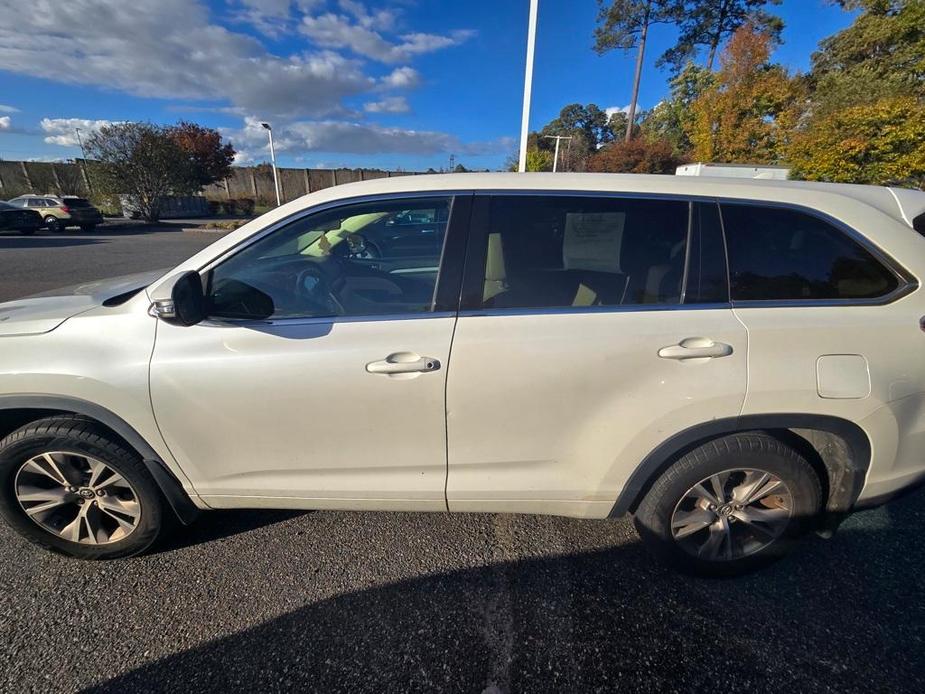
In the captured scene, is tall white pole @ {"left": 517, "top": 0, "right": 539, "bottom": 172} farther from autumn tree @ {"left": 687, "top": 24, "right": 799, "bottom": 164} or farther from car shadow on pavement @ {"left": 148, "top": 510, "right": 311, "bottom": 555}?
autumn tree @ {"left": 687, "top": 24, "right": 799, "bottom": 164}

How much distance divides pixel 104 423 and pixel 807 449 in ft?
10.0

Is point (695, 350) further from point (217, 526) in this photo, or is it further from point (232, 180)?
point (232, 180)

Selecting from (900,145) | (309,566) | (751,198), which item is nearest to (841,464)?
(751,198)

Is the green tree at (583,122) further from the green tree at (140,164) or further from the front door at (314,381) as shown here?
the front door at (314,381)

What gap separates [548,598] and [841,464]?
1393 mm

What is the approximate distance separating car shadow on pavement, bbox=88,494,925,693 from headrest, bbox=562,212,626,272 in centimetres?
145

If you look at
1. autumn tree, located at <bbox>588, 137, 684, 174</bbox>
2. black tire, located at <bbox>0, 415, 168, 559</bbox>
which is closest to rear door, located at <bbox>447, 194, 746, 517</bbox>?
black tire, located at <bbox>0, 415, 168, 559</bbox>

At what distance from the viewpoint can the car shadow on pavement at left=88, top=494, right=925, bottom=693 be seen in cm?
159

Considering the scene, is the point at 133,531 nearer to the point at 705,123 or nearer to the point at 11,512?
the point at 11,512

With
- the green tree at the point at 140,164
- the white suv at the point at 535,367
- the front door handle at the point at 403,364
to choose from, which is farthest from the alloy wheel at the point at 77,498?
the green tree at the point at 140,164

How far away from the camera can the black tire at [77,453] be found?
1.90m

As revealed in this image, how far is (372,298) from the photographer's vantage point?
191 cm

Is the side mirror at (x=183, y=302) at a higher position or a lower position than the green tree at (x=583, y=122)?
lower

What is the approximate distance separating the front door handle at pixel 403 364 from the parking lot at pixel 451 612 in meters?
1.06
